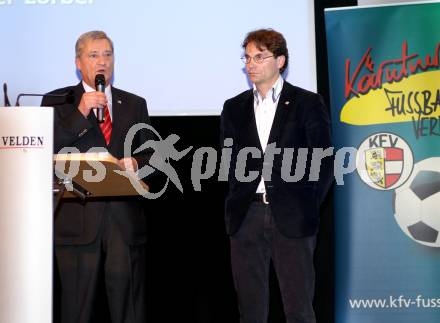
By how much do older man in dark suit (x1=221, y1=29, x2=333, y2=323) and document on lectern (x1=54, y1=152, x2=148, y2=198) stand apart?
705 millimetres

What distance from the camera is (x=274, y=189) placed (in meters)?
3.70

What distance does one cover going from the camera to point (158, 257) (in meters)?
4.82

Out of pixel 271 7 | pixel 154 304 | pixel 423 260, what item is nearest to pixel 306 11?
pixel 271 7

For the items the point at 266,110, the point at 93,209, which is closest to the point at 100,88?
the point at 93,209

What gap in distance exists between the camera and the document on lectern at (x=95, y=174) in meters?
2.81

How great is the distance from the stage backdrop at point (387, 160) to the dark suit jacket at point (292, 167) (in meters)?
0.69

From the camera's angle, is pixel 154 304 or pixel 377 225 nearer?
pixel 377 225

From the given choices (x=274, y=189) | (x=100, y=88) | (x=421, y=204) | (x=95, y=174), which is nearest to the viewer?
(x=95, y=174)

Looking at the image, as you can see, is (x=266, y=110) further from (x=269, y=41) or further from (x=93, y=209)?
(x=93, y=209)

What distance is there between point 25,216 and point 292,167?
5.33 feet

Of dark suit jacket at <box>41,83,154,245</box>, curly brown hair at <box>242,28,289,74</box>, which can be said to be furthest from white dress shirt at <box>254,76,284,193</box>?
dark suit jacket at <box>41,83,154,245</box>

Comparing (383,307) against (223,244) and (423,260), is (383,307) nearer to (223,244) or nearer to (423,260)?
(423,260)

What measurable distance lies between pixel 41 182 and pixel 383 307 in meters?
2.60

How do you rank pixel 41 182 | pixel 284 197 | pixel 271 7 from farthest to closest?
pixel 271 7
pixel 284 197
pixel 41 182
